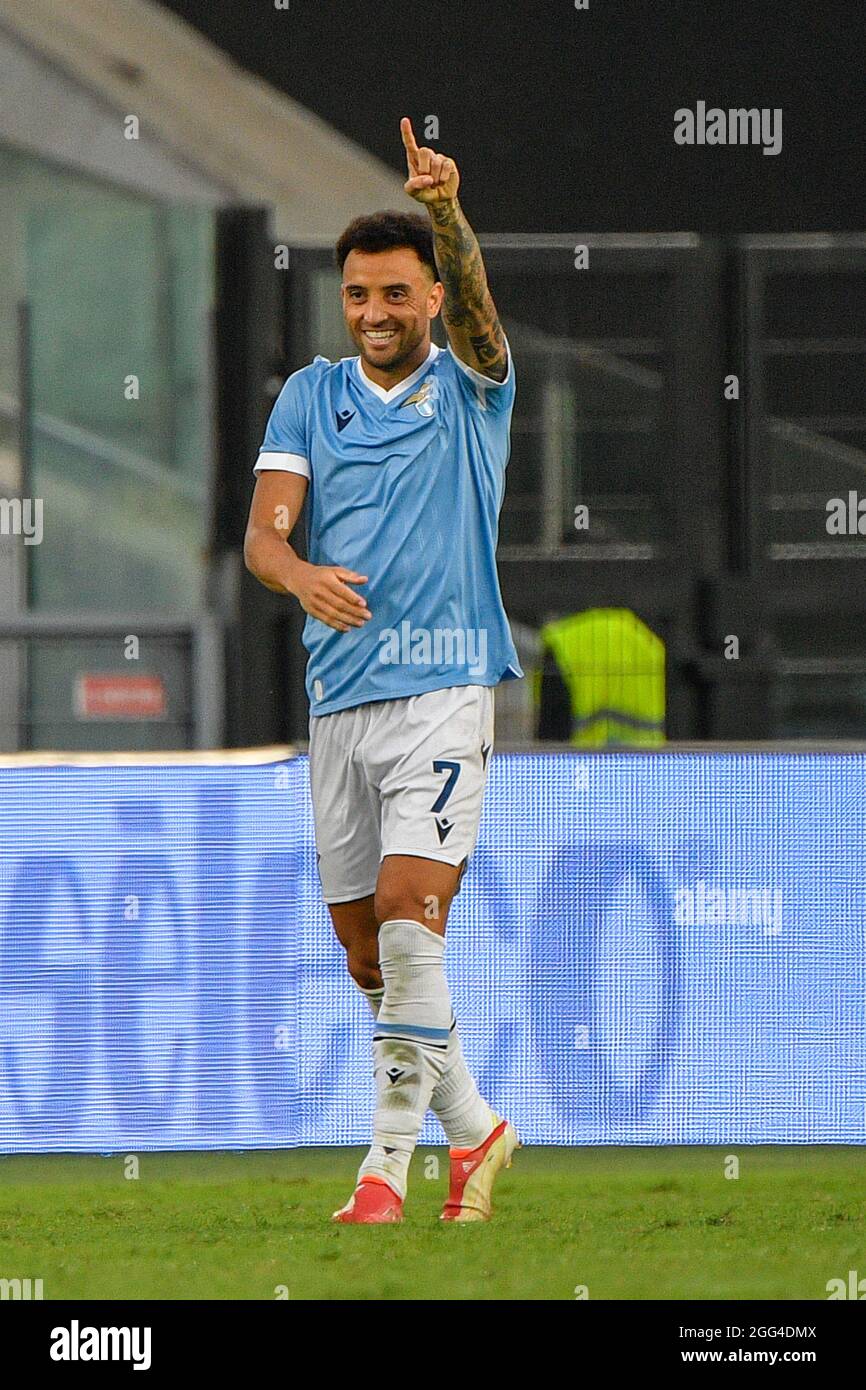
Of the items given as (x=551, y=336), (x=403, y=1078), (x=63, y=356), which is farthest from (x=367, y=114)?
(x=403, y=1078)

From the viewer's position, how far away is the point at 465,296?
4.35 m

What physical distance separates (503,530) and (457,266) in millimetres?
3661

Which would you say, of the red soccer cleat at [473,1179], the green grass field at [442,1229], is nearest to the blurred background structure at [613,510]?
the green grass field at [442,1229]

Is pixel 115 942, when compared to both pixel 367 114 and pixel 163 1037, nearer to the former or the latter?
pixel 163 1037

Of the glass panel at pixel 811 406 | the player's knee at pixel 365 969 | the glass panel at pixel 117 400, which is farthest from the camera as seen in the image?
→ the glass panel at pixel 117 400

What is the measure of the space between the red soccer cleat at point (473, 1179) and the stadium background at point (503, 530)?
117cm

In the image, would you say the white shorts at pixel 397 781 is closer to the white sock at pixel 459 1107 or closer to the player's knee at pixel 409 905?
the player's knee at pixel 409 905

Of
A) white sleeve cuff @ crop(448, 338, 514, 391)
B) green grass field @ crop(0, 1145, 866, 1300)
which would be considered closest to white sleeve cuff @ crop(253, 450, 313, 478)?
white sleeve cuff @ crop(448, 338, 514, 391)

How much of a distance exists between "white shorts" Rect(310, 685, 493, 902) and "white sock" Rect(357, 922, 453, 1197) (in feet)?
0.57

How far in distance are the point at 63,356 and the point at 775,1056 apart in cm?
728

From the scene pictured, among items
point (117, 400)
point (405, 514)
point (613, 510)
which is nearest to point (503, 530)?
Result: point (613, 510)

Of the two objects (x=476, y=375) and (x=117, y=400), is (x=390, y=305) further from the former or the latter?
(x=117, y=400)

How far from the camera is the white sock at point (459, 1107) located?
177 inches

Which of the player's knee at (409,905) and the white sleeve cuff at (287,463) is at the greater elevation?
the white sleeve cuff at (287,463)
